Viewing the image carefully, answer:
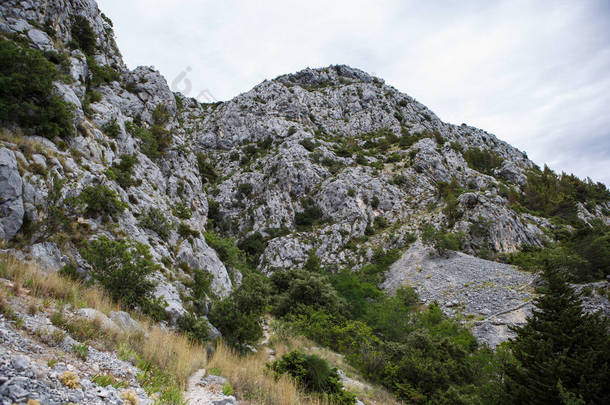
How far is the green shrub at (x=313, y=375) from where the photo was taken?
723cm

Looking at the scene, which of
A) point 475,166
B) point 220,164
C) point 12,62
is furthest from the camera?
point 475,166

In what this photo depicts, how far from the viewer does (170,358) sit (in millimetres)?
6027

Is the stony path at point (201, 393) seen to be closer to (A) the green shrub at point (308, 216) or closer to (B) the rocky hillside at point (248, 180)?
(B) the rocky hillside at point (248, 180)

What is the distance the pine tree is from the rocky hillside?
1177 centimetres

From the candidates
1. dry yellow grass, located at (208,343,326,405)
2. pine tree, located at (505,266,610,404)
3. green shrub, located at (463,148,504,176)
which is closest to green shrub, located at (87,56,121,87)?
dry yellow grass, located at (208,343,326,405)

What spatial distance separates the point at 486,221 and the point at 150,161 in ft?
131

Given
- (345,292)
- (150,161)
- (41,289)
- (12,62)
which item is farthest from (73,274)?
(345,292)

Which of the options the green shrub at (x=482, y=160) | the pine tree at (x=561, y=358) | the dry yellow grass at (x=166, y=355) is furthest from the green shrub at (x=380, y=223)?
the dry yellow grass at (x=166, y=355)

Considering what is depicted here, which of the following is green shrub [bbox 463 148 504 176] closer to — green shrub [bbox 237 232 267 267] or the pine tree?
green shrub [bbox 237 232 267 267]

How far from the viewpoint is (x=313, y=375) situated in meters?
7.66

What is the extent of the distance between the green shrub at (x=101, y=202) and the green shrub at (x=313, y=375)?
37.5 ft

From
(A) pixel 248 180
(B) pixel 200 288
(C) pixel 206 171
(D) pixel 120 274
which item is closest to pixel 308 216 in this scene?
(A) pixel 248 180

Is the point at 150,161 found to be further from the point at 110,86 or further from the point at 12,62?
the point at 12,62

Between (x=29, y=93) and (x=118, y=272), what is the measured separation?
10.4m
